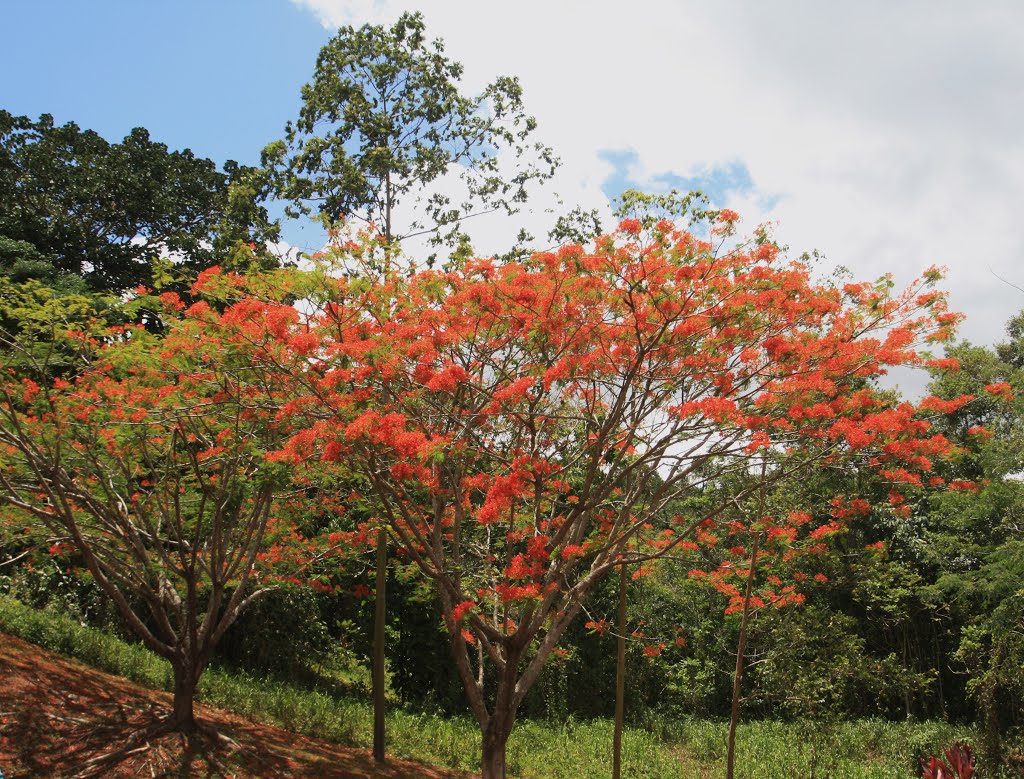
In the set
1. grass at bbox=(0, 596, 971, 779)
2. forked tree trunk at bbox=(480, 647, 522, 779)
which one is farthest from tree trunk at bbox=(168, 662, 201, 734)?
forked tree trunk at bbox=(480, 647, 522, 779)

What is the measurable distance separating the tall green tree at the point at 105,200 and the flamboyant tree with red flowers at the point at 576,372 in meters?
12.0

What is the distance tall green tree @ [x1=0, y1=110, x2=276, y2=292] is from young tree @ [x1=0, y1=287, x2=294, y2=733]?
1038 centimetres

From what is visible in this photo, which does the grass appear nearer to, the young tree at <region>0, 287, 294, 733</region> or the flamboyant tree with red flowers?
the young tree at <region>0, 287, 294, 733</region>

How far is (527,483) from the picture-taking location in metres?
7.51

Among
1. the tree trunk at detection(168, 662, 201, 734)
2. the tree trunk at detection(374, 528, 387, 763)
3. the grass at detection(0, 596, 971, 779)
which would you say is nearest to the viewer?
the tree trunk at detection(168, 662, 201, 734)

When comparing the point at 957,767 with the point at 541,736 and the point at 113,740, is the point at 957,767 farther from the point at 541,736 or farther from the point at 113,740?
the point at 113,740

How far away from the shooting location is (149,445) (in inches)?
305

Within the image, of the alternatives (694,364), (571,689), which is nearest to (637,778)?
(571,689)

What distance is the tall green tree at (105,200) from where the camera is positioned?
61.0 ft

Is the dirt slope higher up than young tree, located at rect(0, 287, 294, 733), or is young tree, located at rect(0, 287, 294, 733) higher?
young tree, located at rect(0, 287, 294, 733)

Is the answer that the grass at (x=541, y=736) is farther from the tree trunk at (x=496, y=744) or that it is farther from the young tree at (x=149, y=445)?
the tree trunk at (x=496, y=744)

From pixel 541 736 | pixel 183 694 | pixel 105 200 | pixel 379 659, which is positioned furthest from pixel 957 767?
pixel 105 200

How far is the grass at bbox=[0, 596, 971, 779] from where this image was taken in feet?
32.7

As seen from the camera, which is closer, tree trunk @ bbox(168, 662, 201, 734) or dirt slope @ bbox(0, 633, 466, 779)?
→ dirt slope @ bbox(0, 633, 466, 779)
